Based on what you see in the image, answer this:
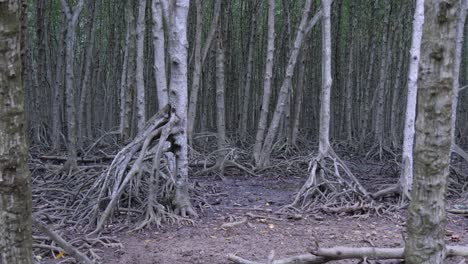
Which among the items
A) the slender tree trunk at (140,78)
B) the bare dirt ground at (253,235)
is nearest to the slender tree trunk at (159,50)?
the slender tree trunk at (140,78)

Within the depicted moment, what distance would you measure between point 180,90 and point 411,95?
8.17ft

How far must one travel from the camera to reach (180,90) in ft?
17.4

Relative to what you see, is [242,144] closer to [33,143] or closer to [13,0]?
[33,143]

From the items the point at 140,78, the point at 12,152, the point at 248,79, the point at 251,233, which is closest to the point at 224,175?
the point at 140,78

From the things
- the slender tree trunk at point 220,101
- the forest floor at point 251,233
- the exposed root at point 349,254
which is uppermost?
the slender tree trunk at point 220,101

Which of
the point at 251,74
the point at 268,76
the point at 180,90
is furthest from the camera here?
the point at 251,74

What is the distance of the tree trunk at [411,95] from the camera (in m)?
5.54

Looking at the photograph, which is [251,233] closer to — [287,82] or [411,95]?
[411,95]

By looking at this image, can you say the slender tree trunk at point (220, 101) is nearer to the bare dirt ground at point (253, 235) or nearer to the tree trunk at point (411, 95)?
the bare dirt ground at point (253, 235)

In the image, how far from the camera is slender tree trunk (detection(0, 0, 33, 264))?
2.11m

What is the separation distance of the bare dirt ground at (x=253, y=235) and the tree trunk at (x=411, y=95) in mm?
433

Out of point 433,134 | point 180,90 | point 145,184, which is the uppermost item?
point 180,90

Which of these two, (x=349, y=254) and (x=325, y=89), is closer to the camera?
(x=349, y=254)

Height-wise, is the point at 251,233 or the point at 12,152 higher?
the point at 12,152
